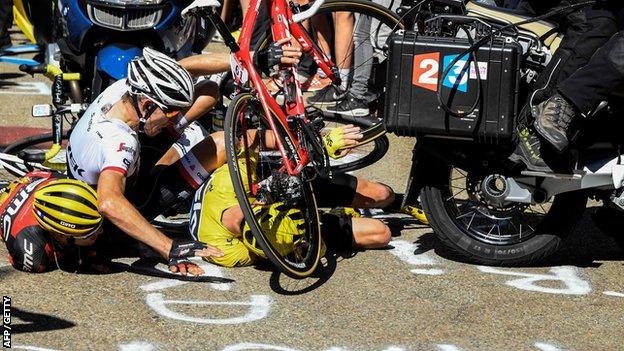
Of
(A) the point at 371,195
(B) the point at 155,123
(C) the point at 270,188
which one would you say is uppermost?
(B) the point at 155,123

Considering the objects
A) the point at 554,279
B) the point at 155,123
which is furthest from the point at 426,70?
the point at 155,123

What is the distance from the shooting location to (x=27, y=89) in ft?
35.2

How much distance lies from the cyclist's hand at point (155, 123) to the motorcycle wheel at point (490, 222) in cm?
141

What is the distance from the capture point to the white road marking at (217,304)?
541 cm

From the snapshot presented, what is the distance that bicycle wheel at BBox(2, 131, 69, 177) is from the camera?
294 inches

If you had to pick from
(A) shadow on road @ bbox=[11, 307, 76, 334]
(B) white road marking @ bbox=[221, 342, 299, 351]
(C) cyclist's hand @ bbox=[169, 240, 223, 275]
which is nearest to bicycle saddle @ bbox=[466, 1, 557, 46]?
(C) cyclist's hand @ bbox=[169, 240, 223, 275]

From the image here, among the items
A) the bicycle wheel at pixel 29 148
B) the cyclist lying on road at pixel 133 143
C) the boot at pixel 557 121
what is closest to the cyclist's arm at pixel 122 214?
the cyclist lying on road at pixel 133 143

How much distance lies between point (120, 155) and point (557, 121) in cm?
218

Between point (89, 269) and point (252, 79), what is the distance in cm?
130

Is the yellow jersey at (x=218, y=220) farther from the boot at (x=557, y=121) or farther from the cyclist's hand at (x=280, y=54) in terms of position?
the boot at (x=557, y=121)

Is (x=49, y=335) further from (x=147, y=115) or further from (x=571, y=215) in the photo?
(x=571, y=215)

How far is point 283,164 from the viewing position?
20.2ft

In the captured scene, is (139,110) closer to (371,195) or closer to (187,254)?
(187,254)

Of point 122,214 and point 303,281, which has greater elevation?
point 122,214
